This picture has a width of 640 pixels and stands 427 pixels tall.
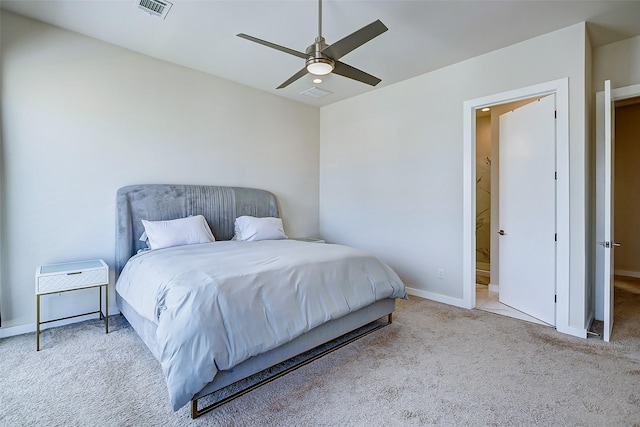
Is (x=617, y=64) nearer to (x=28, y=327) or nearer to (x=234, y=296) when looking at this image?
(x=234, y=296)

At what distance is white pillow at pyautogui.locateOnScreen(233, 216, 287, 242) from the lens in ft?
12.8

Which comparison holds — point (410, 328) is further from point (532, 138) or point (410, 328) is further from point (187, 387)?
point (532, 138)

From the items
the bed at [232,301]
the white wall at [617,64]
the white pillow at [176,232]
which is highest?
the white wall at [617,64]

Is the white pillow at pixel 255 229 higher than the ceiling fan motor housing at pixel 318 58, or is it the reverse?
the ceiling fan motor housing at pixel 318 58

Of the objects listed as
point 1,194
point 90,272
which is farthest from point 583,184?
point 1,194

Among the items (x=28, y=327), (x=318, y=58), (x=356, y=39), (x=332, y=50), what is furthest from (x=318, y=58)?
(x=28, y=327)

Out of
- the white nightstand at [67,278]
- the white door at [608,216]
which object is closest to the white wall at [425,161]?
the white door at [608,216]

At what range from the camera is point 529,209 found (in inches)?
134

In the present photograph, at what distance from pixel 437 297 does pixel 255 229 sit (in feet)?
8.14

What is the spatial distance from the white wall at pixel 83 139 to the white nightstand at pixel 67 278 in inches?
12.0

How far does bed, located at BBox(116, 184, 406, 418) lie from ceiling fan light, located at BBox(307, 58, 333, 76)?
5.02 ft

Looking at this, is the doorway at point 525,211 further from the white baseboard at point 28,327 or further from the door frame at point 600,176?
the white baseboard at point 28,327

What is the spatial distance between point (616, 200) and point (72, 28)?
26.6ft

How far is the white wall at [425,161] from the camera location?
9.42 feet
